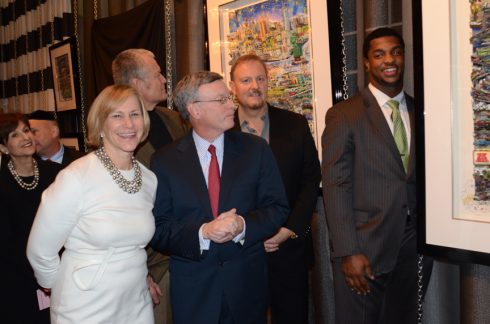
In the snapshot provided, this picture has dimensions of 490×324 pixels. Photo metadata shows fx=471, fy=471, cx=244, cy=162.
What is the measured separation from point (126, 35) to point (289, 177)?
2.20 m

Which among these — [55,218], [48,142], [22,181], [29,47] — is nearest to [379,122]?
[55,218]

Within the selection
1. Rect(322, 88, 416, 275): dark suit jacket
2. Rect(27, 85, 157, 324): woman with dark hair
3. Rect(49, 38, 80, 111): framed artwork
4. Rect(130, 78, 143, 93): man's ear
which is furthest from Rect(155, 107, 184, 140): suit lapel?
Rect(49, 38, 80, 111): framed artwork

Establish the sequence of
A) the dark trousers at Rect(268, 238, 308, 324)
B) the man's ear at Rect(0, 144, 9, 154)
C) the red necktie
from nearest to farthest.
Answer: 1. the red necktie
2. the dark trousers at Rect(268, 238, 308, 324)
3. the man's ear at Rect(0, 144, 9, 154)

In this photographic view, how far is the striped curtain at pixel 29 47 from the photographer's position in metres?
5.15

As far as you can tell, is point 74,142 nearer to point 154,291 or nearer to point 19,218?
point 19,218

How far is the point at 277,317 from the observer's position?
2.45 meters

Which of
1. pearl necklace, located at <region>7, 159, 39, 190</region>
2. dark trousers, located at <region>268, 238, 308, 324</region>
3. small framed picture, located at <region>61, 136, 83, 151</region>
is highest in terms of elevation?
small framed picture, located at <region>61, 136, 83, 151</region>

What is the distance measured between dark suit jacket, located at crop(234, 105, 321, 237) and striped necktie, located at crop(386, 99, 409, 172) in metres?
0.52

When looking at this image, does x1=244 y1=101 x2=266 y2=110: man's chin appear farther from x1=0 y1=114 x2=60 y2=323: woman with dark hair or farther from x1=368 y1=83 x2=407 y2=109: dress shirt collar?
x1=0 y1=114 x2=60 y2=323: woman with dark hair

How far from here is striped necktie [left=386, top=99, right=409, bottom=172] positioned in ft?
6.64

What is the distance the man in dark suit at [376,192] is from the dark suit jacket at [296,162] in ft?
0.89

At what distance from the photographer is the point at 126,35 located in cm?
387

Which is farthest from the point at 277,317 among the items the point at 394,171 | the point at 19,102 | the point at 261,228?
the point at 19,102

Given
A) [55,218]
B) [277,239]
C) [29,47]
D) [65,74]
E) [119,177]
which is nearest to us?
[55,218]
